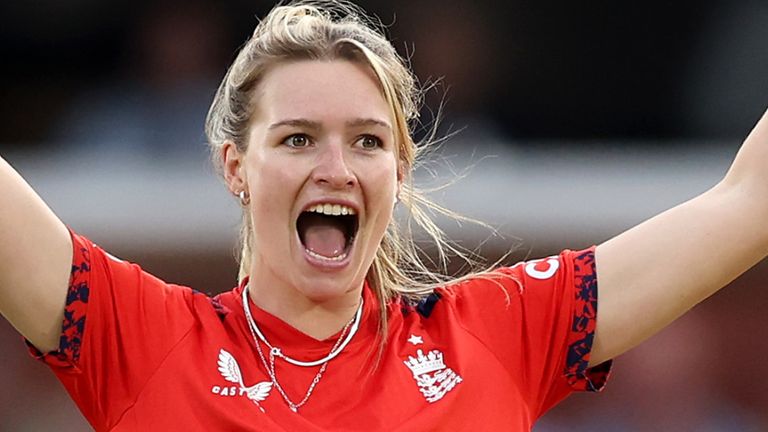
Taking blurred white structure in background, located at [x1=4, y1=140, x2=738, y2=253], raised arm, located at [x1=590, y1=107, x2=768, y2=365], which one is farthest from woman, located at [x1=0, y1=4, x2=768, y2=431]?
blurred white structure in background, located at [x1=4, y1=140, x2=738, y2=253]

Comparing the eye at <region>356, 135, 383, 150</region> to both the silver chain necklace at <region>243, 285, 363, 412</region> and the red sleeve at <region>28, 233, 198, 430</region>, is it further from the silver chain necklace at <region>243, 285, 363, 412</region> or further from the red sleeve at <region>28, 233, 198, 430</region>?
the red sleeve at <region>28, 233, 198, 430</region>

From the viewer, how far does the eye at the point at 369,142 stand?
6.64 ft

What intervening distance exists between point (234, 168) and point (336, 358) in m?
0.35

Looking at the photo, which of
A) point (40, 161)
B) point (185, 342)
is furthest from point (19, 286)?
point (40, 161)

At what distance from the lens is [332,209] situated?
2.02 metres

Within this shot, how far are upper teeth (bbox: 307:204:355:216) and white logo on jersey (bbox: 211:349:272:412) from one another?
0.25m

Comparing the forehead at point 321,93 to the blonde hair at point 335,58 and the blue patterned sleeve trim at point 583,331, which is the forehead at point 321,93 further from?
the blue patterned sleeve trim at point 583,331

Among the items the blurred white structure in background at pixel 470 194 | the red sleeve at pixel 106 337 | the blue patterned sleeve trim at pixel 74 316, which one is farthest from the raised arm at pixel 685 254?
the blurred white structure in background at pixel 470 194

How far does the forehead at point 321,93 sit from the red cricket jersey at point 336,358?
1.03 ft

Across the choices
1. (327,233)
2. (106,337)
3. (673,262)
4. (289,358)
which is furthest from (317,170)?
(673,262)

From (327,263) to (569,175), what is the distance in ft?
8.42

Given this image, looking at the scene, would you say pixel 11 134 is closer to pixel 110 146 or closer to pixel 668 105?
pixel 110 146

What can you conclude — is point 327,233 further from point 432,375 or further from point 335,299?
point 432,375

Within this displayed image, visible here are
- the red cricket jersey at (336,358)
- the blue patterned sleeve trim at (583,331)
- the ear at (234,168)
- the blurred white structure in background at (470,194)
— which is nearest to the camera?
the red cricket jersey at (336,358)
